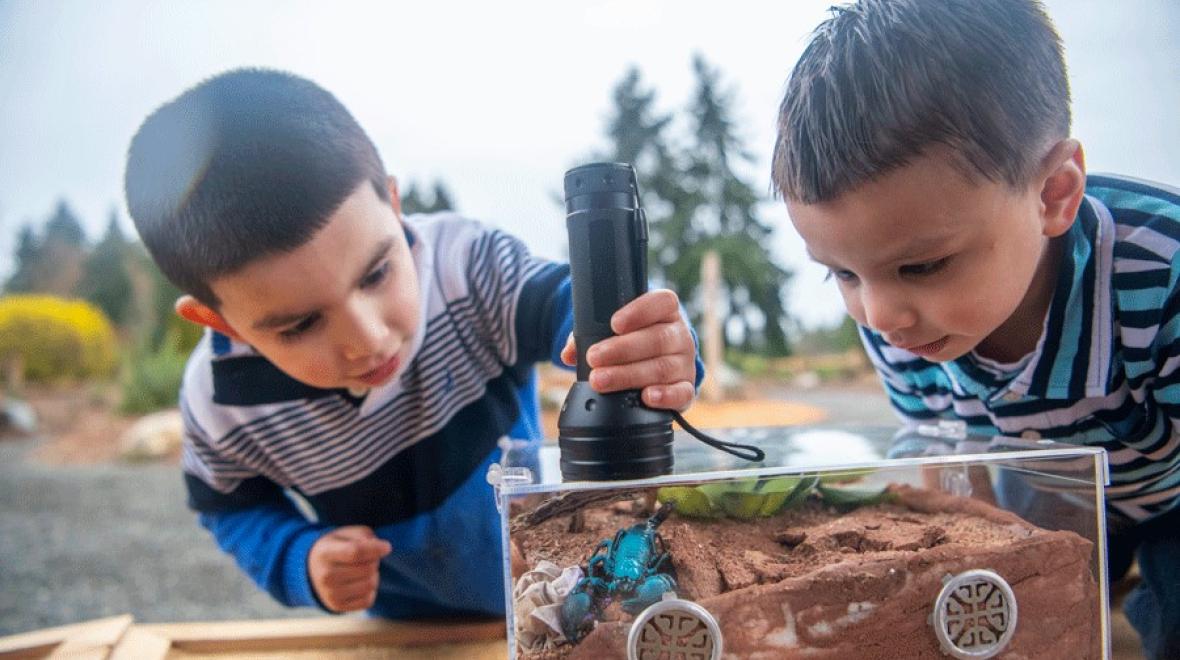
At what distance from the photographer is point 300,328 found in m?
0.60

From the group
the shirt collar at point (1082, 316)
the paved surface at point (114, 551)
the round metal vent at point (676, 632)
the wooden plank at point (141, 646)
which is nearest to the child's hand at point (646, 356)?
the round metal vent at point (676, 632)

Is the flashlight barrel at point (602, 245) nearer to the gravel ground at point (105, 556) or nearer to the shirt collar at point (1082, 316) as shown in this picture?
the shirt collar at point (1082, 316)

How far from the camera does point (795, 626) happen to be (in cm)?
37

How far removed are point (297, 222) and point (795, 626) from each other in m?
0.44

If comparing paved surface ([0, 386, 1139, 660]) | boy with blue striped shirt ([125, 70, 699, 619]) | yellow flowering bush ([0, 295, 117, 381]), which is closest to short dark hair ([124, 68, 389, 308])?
boy with blue striped shirt ([125, 70, 699, 619])

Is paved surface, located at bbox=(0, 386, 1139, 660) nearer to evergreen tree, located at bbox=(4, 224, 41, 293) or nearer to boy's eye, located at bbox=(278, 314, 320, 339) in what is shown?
evergreen tree, located at bbox=(4, 224, 41, 293)

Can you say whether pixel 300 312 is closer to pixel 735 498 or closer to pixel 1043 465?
pixel 735 498

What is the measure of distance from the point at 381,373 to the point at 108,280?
151 centimetres

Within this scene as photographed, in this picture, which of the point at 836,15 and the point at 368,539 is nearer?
the point at 836,15

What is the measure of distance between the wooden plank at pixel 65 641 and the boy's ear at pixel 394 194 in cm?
49

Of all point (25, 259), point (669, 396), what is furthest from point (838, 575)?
point (25, 259)

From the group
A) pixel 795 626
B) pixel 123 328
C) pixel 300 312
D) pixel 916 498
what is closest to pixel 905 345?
pixel 916 498

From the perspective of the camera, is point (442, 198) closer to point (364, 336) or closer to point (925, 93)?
point (364, 336)

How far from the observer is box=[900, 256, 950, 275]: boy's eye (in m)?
0.49
